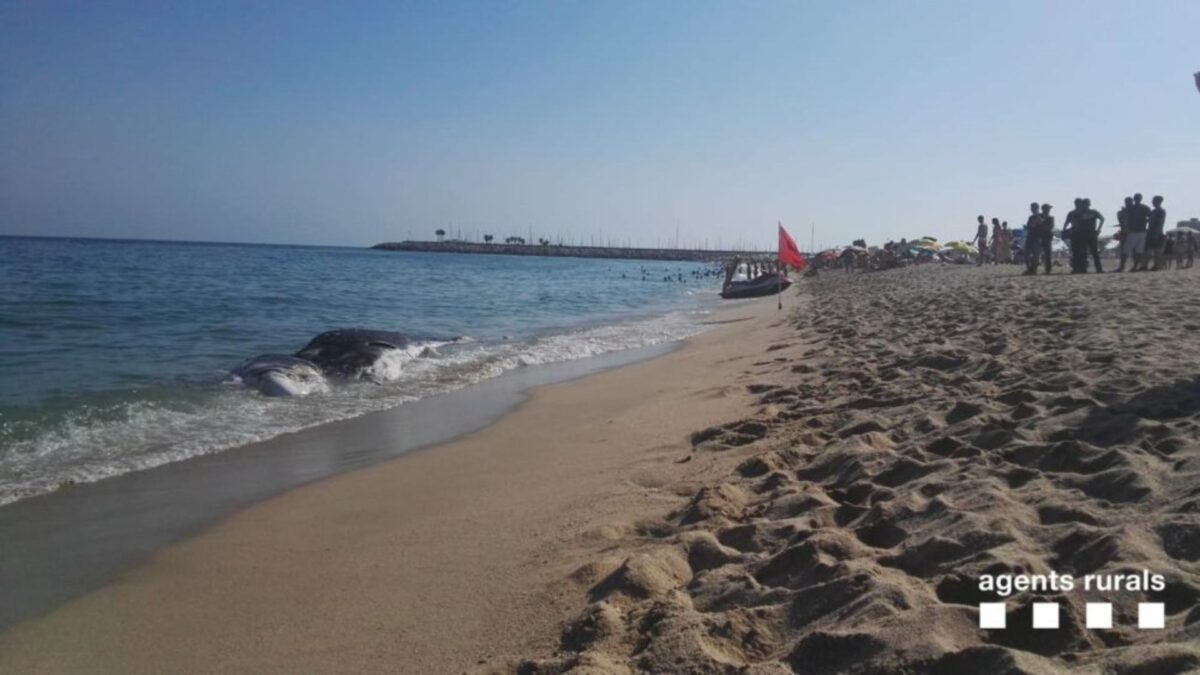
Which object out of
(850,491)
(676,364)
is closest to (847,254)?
(676,364)

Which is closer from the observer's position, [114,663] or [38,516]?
[114,663]

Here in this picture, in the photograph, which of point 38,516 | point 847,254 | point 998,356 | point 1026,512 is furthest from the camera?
point 847,254

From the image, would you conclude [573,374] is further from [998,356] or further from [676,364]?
[998,356]

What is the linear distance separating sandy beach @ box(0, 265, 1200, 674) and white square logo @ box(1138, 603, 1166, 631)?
25mm

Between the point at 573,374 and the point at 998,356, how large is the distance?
602 cm

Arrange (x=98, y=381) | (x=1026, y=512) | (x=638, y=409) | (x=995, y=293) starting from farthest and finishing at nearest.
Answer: (x=995, y=293) → (x=98, y=381) → (x=638, y=409) → (x=1026, y=512)

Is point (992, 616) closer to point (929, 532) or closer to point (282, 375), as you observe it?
point (929, 532)

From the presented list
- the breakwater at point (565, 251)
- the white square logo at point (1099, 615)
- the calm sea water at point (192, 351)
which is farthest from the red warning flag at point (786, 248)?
the breakwater at point (565, 251)

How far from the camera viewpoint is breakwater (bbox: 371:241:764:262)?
161m

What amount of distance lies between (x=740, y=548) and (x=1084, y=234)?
1764 cm

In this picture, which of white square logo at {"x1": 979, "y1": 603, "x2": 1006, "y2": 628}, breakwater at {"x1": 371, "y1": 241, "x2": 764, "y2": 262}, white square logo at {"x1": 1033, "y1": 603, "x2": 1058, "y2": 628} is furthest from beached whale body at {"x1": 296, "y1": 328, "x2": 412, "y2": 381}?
breakwater at {"x1": 371, "y1": 241, "x2": 764, "y2": 262}

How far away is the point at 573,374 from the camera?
11445 mm

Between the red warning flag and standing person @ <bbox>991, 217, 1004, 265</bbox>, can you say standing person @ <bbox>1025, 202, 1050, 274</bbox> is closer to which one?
the red warning flag

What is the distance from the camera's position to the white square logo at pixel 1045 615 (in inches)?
91.0
